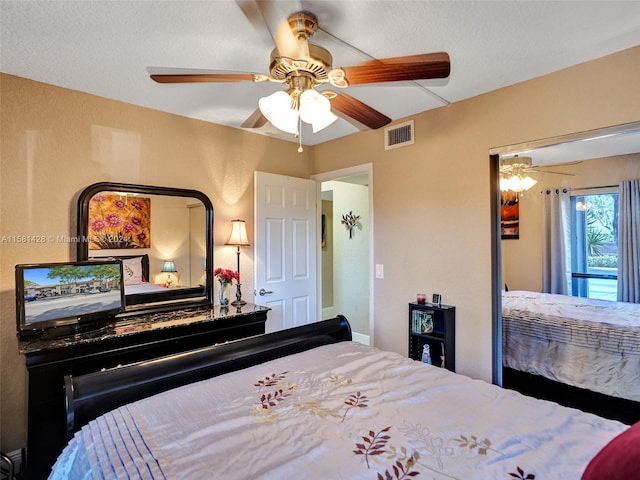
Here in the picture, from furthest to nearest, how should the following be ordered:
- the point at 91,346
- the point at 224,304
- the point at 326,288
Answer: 1. the point at 326,288
2. the point at 224,304
3. the point at 91,346

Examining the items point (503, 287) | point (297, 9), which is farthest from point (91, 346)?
point (503, 287)

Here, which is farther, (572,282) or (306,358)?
(572,282)

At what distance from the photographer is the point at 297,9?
1531 mm

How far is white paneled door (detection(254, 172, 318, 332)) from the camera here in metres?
3.35

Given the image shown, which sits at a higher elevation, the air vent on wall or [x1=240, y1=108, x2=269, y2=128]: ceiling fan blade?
the air vent on wall

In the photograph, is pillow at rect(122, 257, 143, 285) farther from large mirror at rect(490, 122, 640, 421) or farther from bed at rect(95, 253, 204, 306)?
large mirror at rect(490, 122, 640, 421)

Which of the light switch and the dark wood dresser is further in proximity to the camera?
the light switch

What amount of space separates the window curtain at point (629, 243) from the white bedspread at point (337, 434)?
3.82 feet

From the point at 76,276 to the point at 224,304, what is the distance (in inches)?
44.5

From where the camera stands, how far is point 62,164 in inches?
93.7

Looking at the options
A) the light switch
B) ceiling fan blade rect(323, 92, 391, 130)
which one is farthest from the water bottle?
ceiling fan blade rect(323, 92, 391, 130)

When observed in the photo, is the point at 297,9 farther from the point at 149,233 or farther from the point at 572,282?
the point at 572,282

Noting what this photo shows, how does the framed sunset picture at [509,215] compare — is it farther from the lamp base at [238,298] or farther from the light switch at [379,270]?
the lamp base at [238,298]

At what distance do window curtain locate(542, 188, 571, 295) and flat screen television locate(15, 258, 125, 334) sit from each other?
Result: 3.01 meters
